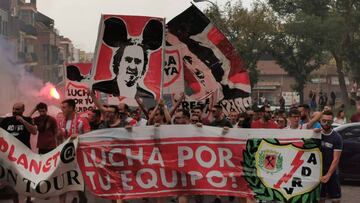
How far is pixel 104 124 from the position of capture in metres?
9.63

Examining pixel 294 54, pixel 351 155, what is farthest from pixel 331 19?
pixel 351 155

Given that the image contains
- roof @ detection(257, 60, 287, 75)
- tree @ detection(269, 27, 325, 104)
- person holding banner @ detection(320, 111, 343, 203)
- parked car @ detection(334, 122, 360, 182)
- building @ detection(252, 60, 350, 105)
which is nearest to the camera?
person holding banner @ detection(320, 111, 343, 203)

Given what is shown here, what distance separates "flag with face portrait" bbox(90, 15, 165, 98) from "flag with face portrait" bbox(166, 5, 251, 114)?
1990mm

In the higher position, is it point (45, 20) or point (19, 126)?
point (45, 20)

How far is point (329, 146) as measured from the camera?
25.9ft

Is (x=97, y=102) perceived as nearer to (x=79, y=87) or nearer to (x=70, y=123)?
(x=70, y=123)

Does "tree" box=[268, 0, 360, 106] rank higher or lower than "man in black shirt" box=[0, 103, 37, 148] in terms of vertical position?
higher

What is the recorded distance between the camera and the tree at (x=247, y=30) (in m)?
44.2

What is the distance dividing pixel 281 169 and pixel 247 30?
120ft

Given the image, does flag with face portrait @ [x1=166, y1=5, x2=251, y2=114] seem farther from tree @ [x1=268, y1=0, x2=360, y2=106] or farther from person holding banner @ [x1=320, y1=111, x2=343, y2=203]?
tree @ [x1=268, y1=0, x2=360, y2=106]

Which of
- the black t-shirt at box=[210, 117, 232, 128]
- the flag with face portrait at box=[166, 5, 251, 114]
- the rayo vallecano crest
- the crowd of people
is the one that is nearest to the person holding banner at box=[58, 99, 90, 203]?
the crowd of people

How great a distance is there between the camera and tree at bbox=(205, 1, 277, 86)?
145ft

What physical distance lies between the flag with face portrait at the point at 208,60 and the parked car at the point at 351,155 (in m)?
2.89

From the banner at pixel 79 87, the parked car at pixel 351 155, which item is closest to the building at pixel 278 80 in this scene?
the banner at pixel 79 87
